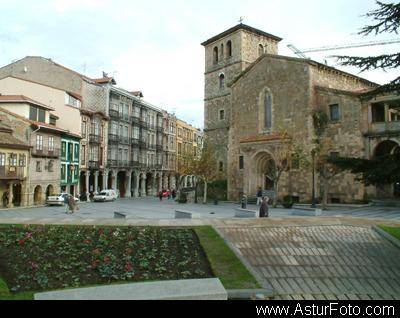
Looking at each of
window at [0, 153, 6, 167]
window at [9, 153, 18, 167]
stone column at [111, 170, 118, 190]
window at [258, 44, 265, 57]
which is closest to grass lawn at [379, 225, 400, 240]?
window at [0, 153, 6, 167]

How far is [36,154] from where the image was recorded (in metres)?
39.1

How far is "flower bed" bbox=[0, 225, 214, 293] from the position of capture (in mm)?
10406

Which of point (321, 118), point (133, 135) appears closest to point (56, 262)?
point (321, 118)

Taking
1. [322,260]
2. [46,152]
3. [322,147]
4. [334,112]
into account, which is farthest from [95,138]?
[322,260]

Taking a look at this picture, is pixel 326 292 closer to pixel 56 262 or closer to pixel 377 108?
pixel 56 262

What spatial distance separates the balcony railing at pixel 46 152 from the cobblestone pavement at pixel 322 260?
3023cm

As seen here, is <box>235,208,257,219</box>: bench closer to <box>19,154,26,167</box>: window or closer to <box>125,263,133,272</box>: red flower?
<box>125,263,133,272</box>: red flower

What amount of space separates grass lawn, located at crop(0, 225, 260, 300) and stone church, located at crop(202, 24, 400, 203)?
2236cm

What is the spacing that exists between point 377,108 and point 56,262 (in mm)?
32164

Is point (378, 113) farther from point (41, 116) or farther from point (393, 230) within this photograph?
point (41, 116)

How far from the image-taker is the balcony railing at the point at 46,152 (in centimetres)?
3918

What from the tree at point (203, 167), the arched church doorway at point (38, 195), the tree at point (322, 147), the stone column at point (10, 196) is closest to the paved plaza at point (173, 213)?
the tree at point (322, 147)

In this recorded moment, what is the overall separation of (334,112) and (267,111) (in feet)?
Answer: 24.7

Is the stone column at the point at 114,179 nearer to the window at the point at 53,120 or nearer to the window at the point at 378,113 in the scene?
the window at the point at 53,120
